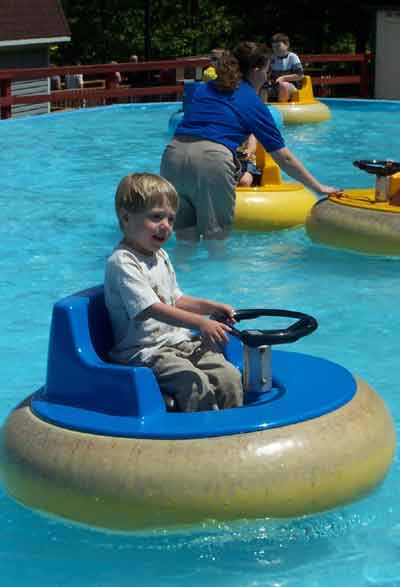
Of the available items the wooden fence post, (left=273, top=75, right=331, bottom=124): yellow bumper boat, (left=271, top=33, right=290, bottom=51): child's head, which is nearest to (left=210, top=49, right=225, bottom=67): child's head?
(left=273, top=75, right=331, bottom=124): yellow bumper boat

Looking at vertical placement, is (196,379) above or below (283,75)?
above

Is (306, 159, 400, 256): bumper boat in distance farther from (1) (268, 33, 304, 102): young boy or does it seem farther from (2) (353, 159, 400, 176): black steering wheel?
(1) (268, 33, 304, 102): young boy

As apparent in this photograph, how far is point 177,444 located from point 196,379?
31cm

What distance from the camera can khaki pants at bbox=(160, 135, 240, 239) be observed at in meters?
8.11

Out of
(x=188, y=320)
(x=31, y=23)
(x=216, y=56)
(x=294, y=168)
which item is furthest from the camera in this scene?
(x=31, y=23)

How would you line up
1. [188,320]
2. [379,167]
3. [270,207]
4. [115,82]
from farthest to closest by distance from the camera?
[115,82] < [270,207] < [379,167] < [188,320]

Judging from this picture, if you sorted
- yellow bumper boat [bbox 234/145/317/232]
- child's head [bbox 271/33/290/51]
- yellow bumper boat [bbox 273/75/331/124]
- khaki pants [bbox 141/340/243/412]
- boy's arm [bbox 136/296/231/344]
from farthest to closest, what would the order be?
child's head [bbox 271/33/290/51]
yellow bumper boat [bbox 273/75/331/124]
yellow bumper boat [bbox 234/145/317/232]
khaki pants [bbox 141/340/243/412]
boy's arm [bbox 136/296/231/344]

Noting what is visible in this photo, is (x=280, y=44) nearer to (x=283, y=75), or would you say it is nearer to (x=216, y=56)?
(x=283, y=75)

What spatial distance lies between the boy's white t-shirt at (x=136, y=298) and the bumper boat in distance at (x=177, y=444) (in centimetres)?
11

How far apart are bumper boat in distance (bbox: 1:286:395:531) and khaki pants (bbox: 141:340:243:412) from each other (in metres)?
0.08

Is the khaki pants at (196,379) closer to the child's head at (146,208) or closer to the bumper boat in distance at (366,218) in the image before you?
the child's head at (146,208)

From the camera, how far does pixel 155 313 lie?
4.47m

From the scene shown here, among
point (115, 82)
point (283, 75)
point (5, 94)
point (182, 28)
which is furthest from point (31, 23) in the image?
point (182, 28)

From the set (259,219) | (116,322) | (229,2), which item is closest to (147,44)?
(229,2)
